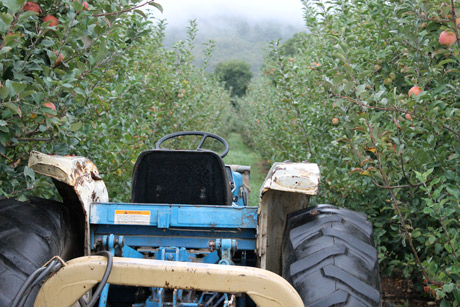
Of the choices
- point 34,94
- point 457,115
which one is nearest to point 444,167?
point 457,115

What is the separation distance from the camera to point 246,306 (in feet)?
10.3

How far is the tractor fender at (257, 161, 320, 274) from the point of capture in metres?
2.69

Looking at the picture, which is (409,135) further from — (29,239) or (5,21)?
(5,21)

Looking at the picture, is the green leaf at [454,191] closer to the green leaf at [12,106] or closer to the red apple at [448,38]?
the red apple at [448,38]

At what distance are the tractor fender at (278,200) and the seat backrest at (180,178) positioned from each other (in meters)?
0.38

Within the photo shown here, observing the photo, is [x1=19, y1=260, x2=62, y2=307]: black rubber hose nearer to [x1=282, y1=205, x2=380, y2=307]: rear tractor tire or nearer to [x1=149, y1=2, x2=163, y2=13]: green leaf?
[x1=282, y1=205, x2=380, y2=307]: rear tractor tire

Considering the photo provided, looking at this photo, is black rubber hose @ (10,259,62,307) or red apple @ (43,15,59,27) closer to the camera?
black rubber hose @ (10,259,62,307)

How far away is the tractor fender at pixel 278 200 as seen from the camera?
8.82ft

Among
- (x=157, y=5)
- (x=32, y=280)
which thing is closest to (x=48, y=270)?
(x=32, y=280)

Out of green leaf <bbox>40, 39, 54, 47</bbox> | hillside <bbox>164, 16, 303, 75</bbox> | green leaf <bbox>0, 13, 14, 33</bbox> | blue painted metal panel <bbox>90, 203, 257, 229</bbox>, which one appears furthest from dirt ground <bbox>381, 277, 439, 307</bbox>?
hillside <bbox>164, 16, 303, 75</bbox>

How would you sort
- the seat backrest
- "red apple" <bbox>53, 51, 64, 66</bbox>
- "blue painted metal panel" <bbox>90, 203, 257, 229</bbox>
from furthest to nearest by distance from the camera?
1. the seat backrest
2. "blue painted metal panel" <bbox>90, 203, 257, 229</bbox>
3. "red apple" <bbox>53, 51, 64, 66</bbox>

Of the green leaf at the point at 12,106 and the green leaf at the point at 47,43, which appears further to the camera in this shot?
the green leaf at the point at 47,43

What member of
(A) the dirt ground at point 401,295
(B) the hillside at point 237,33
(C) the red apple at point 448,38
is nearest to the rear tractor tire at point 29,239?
(C) the red apple at point 448,38

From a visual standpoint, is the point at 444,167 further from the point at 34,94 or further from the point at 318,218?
the point at 34,94
